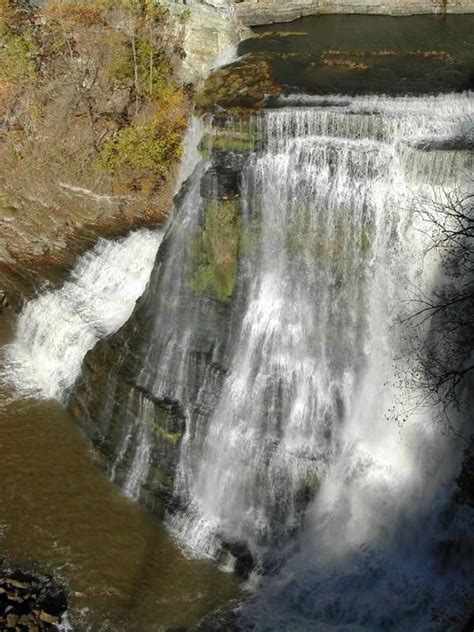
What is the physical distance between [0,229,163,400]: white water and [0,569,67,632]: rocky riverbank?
646 centimetres

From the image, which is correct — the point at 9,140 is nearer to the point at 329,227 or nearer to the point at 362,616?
the point at 329,227

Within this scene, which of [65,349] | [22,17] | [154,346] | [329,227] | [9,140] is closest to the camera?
[329,227]

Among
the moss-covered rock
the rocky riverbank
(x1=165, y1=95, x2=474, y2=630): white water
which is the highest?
the moss-covered rock

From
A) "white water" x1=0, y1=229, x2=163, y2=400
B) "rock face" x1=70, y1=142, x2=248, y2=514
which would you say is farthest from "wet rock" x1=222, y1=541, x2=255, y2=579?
"white water" x1=0, y1=229, x2=163, y2=400

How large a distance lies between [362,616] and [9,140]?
72.7 ft

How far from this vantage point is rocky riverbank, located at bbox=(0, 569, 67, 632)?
14953 mm

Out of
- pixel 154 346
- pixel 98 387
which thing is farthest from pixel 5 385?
pixel 154 346

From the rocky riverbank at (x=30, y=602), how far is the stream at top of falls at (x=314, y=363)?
1.28 metres

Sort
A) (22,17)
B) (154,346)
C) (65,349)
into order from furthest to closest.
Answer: (22,17), (65,349), (154,346)

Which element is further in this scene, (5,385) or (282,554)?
(5,385)

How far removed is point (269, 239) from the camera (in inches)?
728

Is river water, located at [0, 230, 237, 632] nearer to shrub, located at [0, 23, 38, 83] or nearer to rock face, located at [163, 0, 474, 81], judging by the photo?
rock face, located at [163, 0, 474, 81]

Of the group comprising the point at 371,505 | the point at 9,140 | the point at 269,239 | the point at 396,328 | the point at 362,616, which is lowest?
the point at 362,616

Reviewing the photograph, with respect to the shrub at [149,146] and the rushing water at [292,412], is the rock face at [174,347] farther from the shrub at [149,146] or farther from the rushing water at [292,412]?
the shrub at [149,146]
